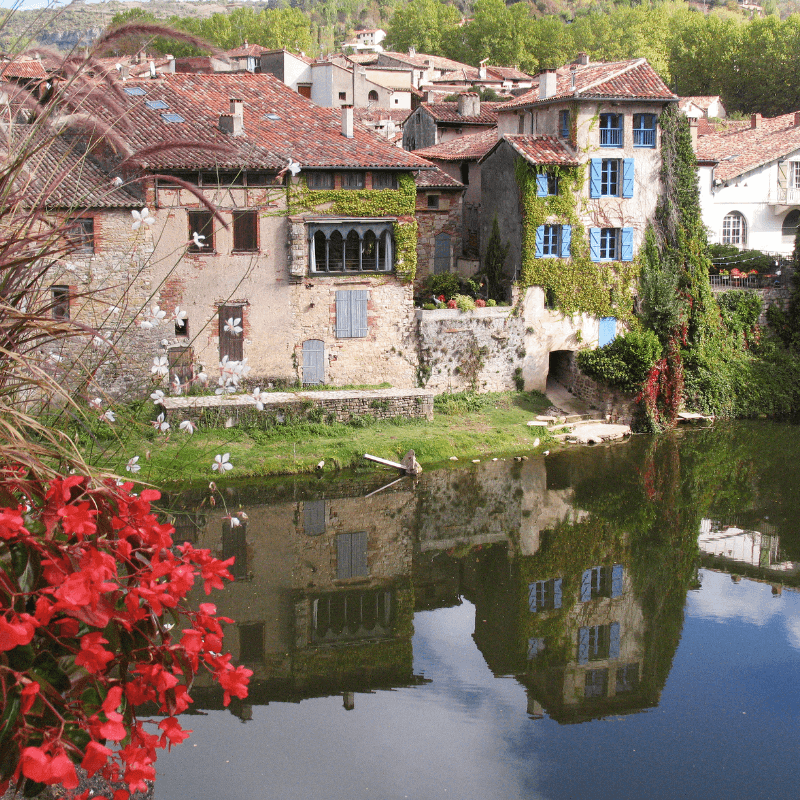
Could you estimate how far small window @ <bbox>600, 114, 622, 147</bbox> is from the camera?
28.4 m

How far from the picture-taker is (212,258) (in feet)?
83.2

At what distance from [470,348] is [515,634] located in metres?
13.1

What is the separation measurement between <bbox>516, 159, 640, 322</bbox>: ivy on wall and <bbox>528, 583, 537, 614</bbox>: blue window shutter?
12.3m

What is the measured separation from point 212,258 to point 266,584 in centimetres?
1085

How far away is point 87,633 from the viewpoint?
147 inches

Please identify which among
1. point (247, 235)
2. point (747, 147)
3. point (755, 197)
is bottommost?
point (247, 235)

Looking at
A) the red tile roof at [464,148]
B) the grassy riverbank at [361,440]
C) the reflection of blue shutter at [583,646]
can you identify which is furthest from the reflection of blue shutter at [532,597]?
the red tile roof at [464,148]

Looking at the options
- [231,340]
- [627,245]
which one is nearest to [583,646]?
[231,340]

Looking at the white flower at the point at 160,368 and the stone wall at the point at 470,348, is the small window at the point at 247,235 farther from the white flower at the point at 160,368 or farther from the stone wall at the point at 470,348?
the white flower at the point at 160,368

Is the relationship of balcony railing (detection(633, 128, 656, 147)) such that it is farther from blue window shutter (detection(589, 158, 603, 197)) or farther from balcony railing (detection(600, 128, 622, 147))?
blue window shutter (detection(589, 158, 603, 197))

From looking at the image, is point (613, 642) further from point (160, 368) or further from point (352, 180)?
point (352, 180)

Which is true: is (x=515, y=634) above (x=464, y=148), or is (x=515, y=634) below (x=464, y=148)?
below

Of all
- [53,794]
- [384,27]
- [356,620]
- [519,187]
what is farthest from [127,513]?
[384,27]

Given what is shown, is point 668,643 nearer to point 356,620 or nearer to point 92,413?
point 356,620
